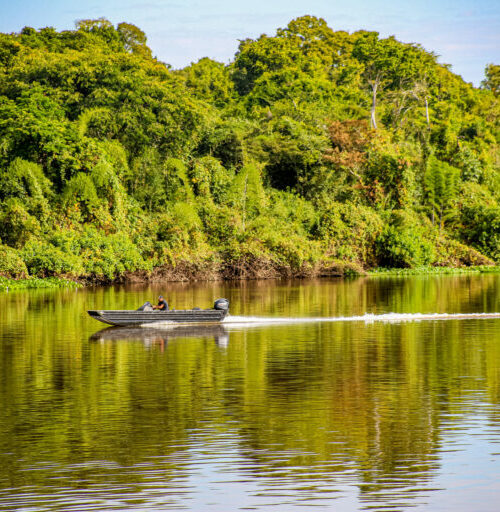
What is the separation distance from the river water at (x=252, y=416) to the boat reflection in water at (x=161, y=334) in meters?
0.09

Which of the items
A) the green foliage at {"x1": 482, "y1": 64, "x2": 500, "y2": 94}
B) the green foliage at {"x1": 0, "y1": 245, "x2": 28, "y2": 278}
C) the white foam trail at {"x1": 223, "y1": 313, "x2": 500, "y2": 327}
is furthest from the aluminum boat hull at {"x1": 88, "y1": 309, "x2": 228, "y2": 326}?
the green foliage at {"x1": 482, "y1": 64, "x2": 500, "y2": 94}

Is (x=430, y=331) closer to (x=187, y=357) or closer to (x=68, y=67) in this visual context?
(x=187, y=357)

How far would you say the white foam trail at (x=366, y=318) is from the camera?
2866 centimetres

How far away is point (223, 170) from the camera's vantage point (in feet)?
198

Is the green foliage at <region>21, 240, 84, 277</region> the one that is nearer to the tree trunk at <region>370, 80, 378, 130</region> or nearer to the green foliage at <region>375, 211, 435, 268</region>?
the green foliage at <region>375, 211, 435, 268</region>

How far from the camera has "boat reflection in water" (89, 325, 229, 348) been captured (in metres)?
24.6

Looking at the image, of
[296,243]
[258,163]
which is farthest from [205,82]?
[296,243]

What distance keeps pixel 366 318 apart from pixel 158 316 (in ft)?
24.0

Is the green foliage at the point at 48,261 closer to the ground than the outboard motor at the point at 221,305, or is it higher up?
higher up

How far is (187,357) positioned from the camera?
21188 millimetres

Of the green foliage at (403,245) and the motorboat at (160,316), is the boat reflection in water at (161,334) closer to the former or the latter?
the motorboat at (160,316)

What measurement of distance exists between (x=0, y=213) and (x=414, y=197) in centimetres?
3093

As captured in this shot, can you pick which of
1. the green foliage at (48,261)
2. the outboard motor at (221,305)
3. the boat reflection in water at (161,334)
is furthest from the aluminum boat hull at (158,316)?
the green foliage at (48,261)

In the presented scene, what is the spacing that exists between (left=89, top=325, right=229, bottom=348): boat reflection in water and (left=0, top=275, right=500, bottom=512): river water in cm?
9
